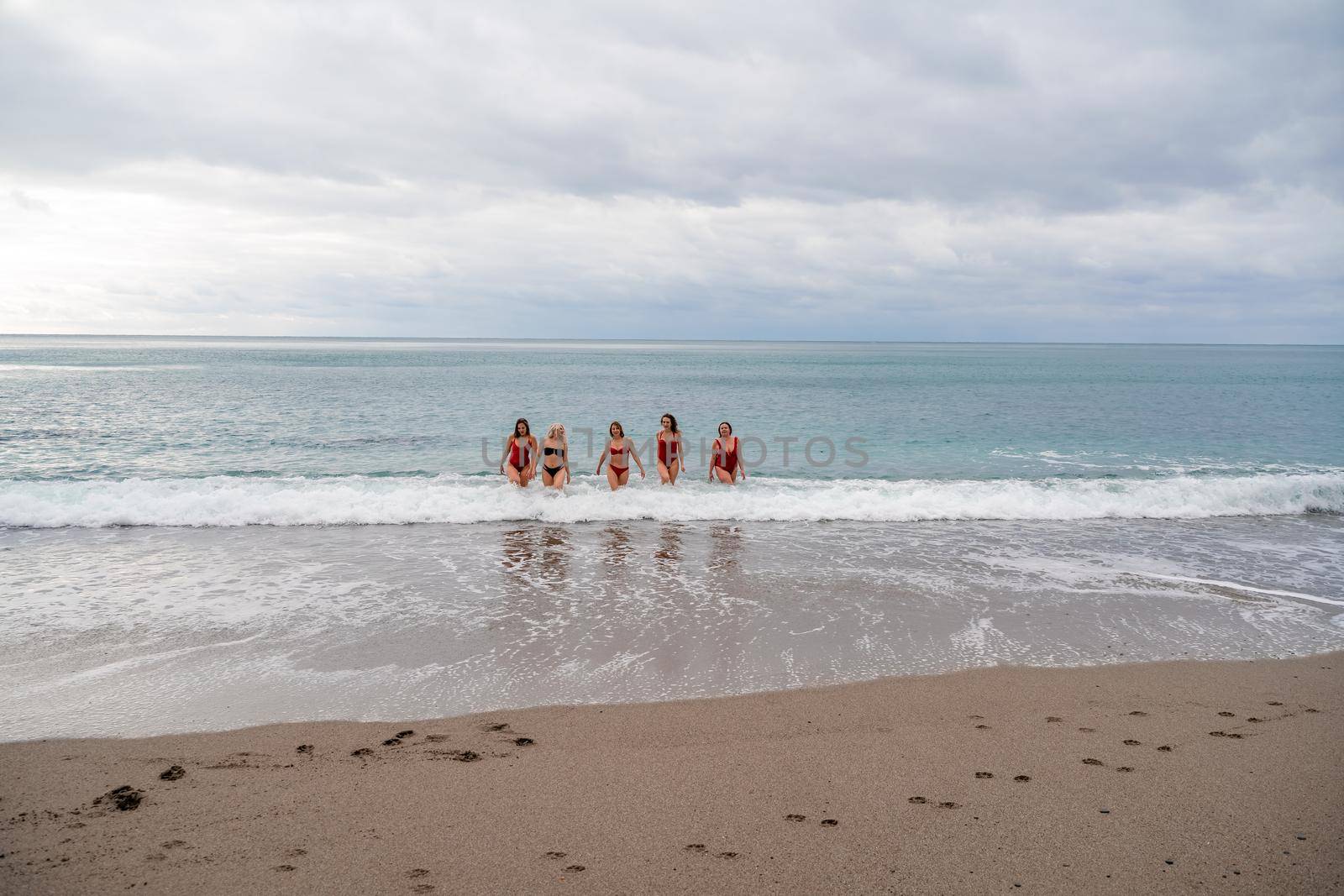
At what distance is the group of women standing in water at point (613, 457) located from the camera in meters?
14.5

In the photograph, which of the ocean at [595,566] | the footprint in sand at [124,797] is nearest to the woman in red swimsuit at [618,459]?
the ocean at [595,566]

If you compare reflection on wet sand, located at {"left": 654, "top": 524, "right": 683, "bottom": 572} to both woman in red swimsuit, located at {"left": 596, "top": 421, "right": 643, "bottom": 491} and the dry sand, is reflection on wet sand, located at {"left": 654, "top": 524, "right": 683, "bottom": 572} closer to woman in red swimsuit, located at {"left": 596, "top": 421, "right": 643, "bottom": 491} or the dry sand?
woman in red swimsuit, located at {"left": 596, "top": 421, "right": 643, "bottom": 491}

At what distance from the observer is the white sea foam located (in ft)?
39.5

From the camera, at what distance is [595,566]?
948cm

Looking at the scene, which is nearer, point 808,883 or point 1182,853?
point 808,883

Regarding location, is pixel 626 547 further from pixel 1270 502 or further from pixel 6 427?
pixel 6 427

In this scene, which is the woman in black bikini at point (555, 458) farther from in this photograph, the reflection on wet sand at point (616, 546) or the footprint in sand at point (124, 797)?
the footprint in sand at point (124, 797)

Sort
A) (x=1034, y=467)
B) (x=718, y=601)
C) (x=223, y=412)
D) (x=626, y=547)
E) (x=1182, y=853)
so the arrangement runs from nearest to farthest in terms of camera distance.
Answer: (x=1182, y=853) < (x=718, y=601) < (x=626, y=547) < (x=1034, y=467) < (x=223, y=412)

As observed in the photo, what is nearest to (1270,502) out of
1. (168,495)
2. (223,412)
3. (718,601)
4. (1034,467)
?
(1034,467)

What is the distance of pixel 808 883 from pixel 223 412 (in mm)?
31433

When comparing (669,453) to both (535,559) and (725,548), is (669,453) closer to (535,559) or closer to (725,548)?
(725,548)

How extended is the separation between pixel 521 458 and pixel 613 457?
1.83 m

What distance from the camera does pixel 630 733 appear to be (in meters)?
4.83

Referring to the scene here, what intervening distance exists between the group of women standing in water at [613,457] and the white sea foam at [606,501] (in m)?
0.36
